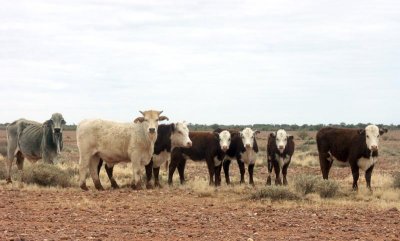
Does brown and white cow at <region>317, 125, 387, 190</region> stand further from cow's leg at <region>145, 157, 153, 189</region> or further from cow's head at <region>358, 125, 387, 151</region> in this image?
cow's leg at <region>145, 157, 153, 189</region>

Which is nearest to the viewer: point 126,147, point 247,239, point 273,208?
point 247,239

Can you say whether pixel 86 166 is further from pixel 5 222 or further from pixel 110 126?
pixel 5 222

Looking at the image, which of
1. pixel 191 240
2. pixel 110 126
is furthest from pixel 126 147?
pixel 191 240

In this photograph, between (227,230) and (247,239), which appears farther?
(227,230)

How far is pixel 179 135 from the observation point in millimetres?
19766

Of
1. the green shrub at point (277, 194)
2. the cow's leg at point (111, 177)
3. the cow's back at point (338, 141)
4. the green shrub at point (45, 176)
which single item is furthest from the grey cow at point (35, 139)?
the cow's back at point (338, 141)

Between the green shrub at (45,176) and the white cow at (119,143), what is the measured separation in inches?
33.0

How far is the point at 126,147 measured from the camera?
18.2m

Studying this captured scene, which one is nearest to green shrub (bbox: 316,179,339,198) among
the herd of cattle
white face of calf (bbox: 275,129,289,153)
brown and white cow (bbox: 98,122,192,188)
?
the herd of cattle

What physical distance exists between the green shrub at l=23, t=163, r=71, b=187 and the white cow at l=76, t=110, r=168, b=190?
0.84m

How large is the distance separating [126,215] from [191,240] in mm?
2797

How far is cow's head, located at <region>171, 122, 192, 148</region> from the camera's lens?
1964 centimetres

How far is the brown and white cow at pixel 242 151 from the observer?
20.4 metres

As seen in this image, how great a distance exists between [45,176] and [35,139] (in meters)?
2.19
